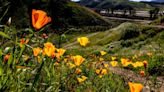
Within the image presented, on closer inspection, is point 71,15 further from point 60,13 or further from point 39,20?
point 39,20

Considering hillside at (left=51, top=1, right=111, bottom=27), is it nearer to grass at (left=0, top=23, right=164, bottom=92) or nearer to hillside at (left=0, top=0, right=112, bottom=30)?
hillside at (left=0, top=0, right=112, bottom=30)

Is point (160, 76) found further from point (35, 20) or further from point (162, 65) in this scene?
point (35, 20)

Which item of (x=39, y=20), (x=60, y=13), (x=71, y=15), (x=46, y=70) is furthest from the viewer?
(x=71, y=15)

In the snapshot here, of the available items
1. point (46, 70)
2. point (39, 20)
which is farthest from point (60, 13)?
point (39, 20)

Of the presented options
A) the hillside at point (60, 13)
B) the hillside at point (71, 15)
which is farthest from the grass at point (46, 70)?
the hillside at point (71, 15)

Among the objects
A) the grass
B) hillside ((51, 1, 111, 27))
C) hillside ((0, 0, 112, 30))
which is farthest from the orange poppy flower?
hillside ((51, 1, 111, 27))

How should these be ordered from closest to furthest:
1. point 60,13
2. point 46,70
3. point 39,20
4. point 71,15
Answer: point 39,20, point 46,70, point 60,13, point 71,15

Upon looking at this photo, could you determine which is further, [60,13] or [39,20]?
[60,13]

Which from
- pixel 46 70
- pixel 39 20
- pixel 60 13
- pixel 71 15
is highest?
pixel 39 20

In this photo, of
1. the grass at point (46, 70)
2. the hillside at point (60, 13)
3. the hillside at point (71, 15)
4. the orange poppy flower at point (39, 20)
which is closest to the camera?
the orange poppy flower at point (39, 20)

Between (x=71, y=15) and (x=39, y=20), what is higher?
(x=39, y=20)

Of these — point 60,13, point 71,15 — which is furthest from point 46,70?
point 71,15

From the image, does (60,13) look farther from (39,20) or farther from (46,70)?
(39,20)

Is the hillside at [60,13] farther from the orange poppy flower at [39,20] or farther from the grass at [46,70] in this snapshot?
the orange poppy flower at [39,20]
